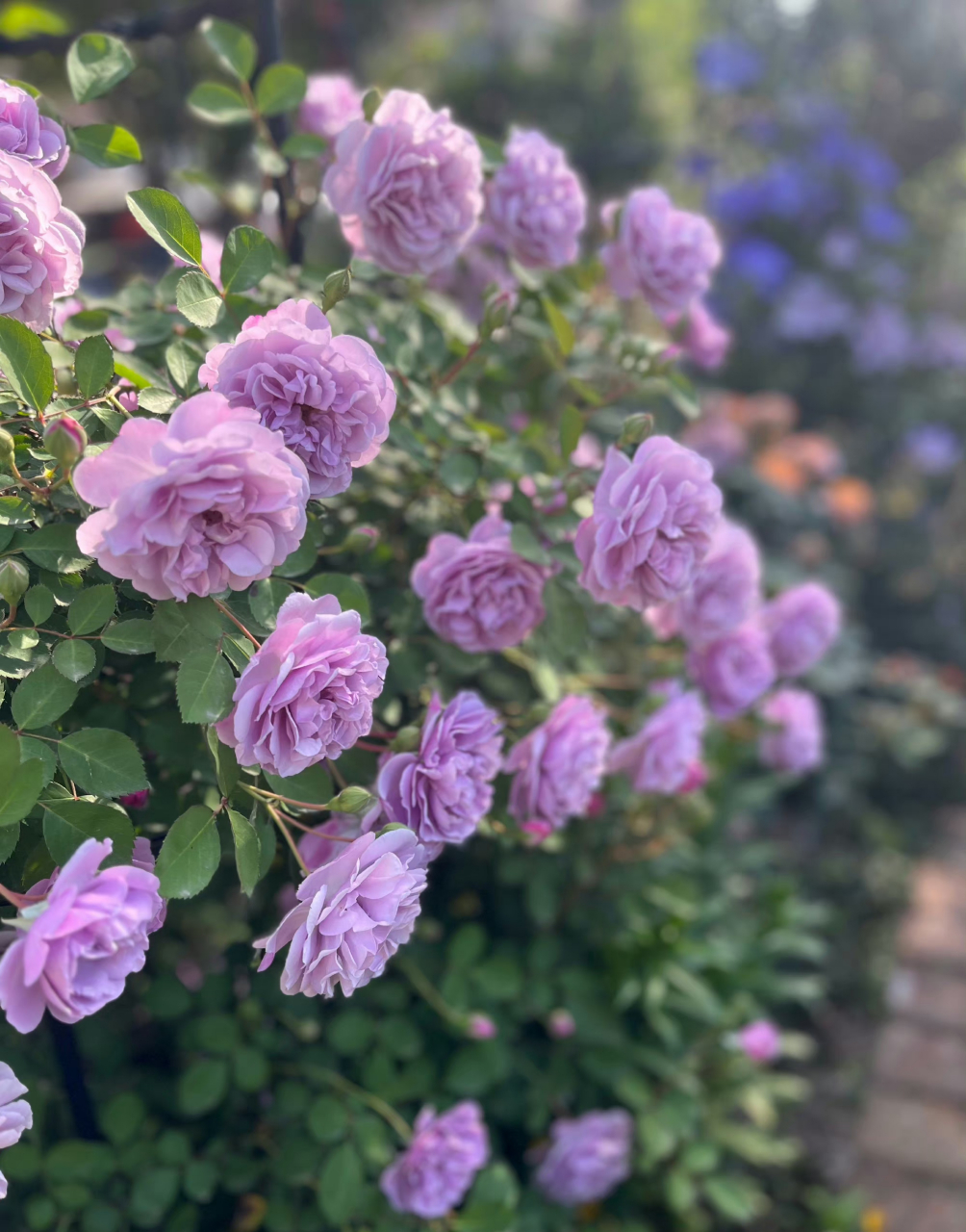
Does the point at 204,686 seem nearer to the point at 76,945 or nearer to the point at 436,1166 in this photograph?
the point at 76,945

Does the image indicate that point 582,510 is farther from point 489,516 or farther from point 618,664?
point 618,664

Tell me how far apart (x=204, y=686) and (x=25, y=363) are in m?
0.26

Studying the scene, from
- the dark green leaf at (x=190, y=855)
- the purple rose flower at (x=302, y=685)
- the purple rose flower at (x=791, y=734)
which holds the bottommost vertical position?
the purple rose flower at (x=791, y=734)

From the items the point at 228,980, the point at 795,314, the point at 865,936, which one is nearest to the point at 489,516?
the point at 228,980

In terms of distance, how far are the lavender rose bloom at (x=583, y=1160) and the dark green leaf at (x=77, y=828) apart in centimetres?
89

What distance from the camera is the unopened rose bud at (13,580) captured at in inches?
25.9

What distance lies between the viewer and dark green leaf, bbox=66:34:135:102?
3.05ft

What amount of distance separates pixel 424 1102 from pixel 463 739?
0.64 m

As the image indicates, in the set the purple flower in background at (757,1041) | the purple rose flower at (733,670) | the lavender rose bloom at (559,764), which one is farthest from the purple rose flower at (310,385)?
the purple flower in background at (757,1041)

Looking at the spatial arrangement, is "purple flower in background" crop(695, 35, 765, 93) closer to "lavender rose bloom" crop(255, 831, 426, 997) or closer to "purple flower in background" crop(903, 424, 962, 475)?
"purple flower in background" crop(903, 424, 962, 475)

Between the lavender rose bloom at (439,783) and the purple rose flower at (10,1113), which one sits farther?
the lavender rose bloom at (439,783)

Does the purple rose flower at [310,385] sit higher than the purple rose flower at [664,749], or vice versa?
the purple rose flower at [310,385]

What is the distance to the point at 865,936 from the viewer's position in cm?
234

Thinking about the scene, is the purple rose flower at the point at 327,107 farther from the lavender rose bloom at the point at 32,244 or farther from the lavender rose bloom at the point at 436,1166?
the lavender rose bloom at the point at 436,1166
